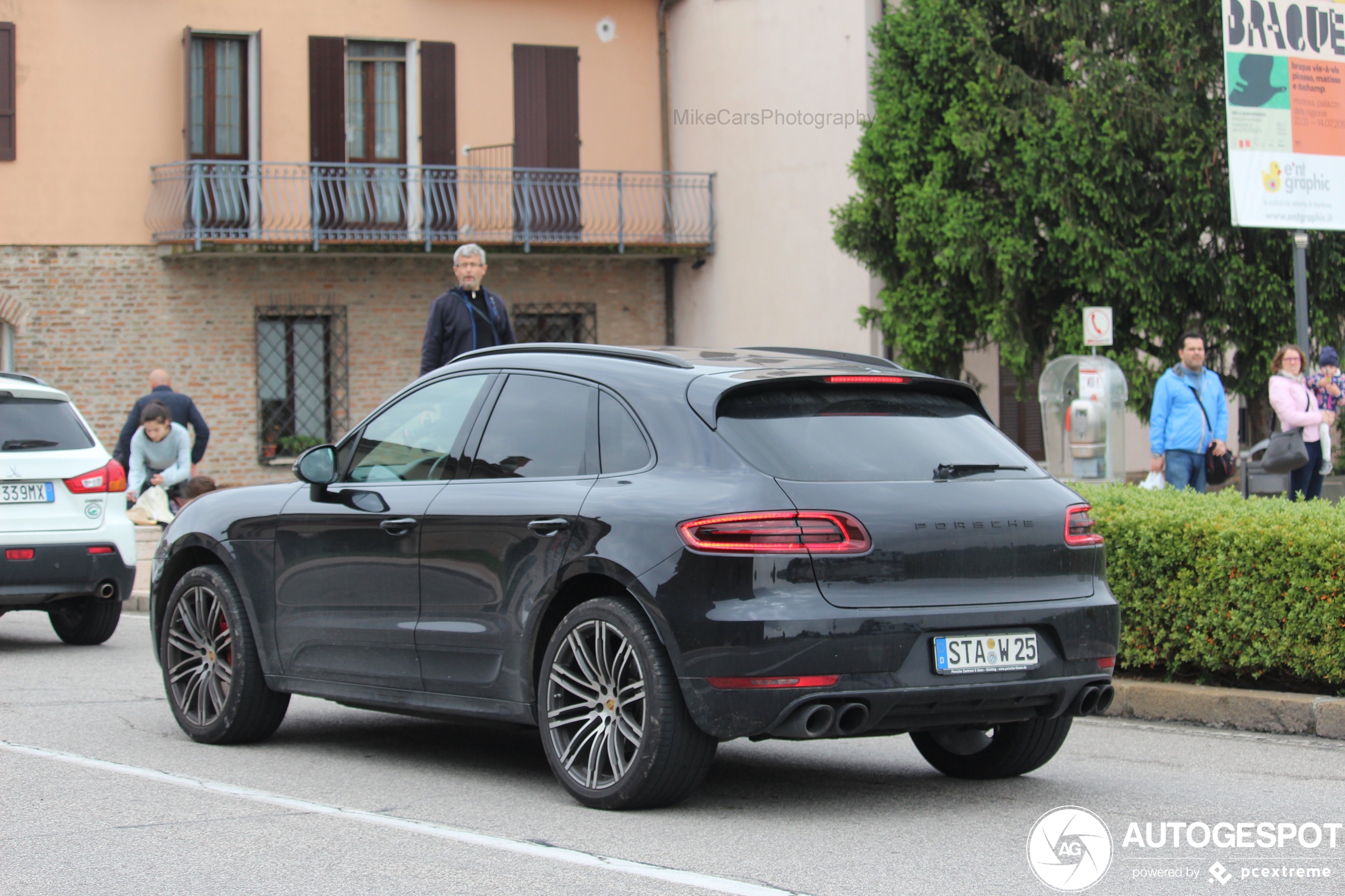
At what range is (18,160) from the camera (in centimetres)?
2395

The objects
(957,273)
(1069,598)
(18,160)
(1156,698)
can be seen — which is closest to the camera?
(1069,598)

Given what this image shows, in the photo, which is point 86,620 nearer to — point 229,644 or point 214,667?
point 214,667

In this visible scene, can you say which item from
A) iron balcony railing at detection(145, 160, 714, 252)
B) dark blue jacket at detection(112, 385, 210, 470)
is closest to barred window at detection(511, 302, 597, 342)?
iron balcony railing at detection(145, 160, 714, 252)

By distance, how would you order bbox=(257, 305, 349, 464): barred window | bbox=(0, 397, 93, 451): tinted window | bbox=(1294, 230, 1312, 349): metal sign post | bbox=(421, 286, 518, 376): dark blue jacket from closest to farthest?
bbox=(421, 286, 518, 376): dark blue jacket
bbox=(0, 397, 93, 451): tinted window
bbox=(1294, 230, 1312, 349): metal sign post
bbox=(257, 305, 349, 464): barred window

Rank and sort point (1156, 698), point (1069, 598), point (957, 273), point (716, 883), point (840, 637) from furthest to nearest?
point (957, 273) < point (1156, 698) < point (1069, 598) < point (840, 637) < point (716, 883)

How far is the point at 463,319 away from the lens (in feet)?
34.5

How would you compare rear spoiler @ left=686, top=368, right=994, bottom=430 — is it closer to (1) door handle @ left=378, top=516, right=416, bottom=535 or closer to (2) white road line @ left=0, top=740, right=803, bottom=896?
(1) door handle @ left=378, top=516, right=416, bottom=535

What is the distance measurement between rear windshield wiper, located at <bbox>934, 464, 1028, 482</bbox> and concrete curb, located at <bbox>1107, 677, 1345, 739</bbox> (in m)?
2.63

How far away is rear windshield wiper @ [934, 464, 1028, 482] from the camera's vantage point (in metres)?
5.69

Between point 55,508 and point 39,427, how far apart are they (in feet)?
1.79

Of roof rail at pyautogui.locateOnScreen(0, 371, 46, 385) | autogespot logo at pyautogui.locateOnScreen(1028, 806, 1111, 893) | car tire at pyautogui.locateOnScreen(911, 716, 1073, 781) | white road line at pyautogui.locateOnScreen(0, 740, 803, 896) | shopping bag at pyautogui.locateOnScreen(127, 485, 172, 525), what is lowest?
autogespot logo at pyautogui.locateOnScreen(1028, 806, 1111, 893)

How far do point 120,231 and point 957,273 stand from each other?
40.2 feet

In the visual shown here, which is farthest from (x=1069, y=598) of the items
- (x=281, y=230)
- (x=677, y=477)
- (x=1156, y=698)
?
(x=281, y=230)

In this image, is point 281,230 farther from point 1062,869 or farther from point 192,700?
point 1062,869
